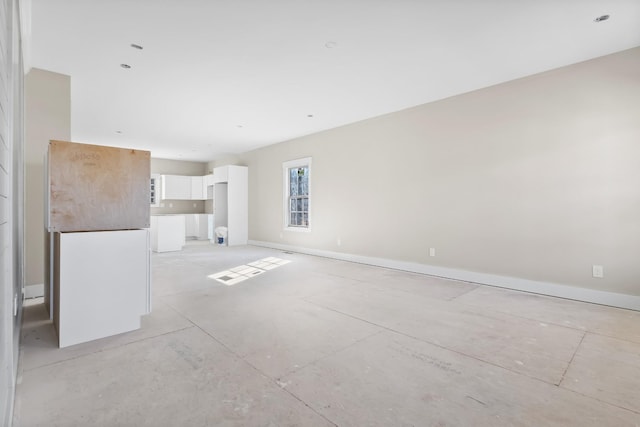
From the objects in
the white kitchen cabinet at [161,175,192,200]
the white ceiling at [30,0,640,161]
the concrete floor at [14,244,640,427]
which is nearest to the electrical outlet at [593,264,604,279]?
the concrete floor at [14,244,640,427]

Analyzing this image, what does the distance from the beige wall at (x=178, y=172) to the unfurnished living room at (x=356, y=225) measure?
4663 millimetres

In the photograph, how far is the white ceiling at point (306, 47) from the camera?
258 centimetres

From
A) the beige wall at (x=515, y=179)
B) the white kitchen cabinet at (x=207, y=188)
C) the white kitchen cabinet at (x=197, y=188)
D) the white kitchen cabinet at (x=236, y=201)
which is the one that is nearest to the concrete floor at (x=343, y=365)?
the beige wall at (x=515, y=179)

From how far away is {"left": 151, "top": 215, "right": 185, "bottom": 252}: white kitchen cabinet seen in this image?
7152 mm

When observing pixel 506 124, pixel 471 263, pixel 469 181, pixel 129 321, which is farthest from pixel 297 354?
pixel 506 124

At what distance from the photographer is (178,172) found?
413 inches

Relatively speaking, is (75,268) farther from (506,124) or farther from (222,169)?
(222,169)

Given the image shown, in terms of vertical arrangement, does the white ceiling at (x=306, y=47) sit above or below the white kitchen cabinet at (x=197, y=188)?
above

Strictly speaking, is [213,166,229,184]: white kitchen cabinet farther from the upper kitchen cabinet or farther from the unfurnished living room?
the unfurnished living room

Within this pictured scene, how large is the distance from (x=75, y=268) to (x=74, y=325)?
1.42 ft

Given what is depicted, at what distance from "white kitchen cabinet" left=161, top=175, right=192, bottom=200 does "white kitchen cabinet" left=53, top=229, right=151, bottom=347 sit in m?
8.03

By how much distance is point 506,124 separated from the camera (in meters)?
3.97

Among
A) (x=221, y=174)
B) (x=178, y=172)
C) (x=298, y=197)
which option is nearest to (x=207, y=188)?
(x=178, y=172)

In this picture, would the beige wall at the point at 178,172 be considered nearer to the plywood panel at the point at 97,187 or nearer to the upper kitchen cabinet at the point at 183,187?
the upper kitchen cabinet at the point at 183,187
